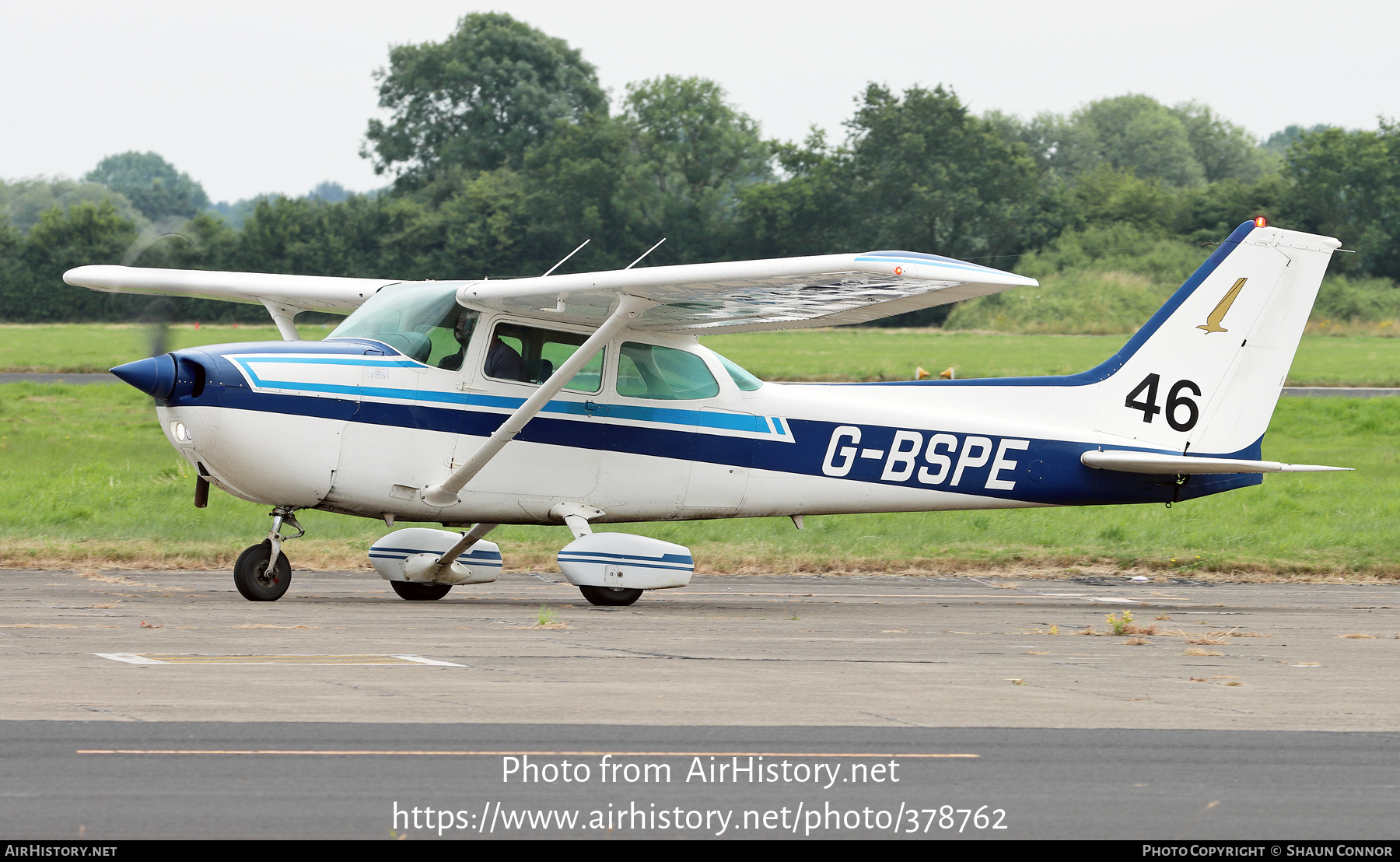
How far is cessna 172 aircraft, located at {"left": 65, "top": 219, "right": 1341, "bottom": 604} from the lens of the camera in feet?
36.9

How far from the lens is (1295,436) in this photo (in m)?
27.1

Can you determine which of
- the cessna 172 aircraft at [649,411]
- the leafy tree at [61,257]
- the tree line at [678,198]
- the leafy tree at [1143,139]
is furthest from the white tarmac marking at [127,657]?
the leafy tree at [1143,139]

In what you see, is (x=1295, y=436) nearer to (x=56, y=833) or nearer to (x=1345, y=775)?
(x=1345, y=775)

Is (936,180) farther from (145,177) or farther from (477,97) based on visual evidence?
(145,177)

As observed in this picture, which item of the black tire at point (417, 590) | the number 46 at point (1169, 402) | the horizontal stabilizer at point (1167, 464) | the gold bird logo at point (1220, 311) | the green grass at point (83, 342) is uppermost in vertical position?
the gold bird logo at point (1220, 311)

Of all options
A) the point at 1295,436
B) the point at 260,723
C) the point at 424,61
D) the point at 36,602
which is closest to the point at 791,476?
the point at 36,602

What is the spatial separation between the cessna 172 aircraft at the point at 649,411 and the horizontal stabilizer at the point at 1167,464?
0.09 feet

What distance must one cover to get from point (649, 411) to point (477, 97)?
77.4 m

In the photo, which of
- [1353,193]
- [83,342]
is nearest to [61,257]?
[83,342]

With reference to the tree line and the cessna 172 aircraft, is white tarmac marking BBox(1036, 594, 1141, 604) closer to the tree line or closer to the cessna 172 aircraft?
the cessna 172 aircraft

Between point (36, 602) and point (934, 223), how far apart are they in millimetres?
58637

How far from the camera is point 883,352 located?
42.1 m

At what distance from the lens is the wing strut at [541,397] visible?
1149cm

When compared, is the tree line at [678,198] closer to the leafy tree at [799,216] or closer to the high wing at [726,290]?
the leafy tree at [799,216]
